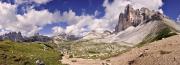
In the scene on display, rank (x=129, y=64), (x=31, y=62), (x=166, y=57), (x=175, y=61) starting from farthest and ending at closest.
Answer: (x=129, y=64) → (x=31, y=62) → (x=166, y=57) → (x=175, y=61)

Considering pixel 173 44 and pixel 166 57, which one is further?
pixel 173 44

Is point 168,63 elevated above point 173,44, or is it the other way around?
point 173,44

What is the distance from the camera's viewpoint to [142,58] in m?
81.2

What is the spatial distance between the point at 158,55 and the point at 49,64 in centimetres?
2668

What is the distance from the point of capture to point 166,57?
72.5m

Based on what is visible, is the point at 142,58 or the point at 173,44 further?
the point at 173,44

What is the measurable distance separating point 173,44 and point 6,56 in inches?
1752

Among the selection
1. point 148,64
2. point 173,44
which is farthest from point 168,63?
point 173,44

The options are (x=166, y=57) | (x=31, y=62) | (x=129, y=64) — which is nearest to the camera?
(x=166, y=57)

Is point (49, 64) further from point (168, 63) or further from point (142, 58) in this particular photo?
point (168, 63)

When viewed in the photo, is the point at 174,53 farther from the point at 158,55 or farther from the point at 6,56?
the point at 6,56

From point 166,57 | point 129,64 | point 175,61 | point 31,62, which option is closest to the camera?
point 175,61

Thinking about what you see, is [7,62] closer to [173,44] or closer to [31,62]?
[31,62]

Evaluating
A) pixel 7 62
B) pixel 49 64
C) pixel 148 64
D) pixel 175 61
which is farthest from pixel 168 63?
pixel 7 62
